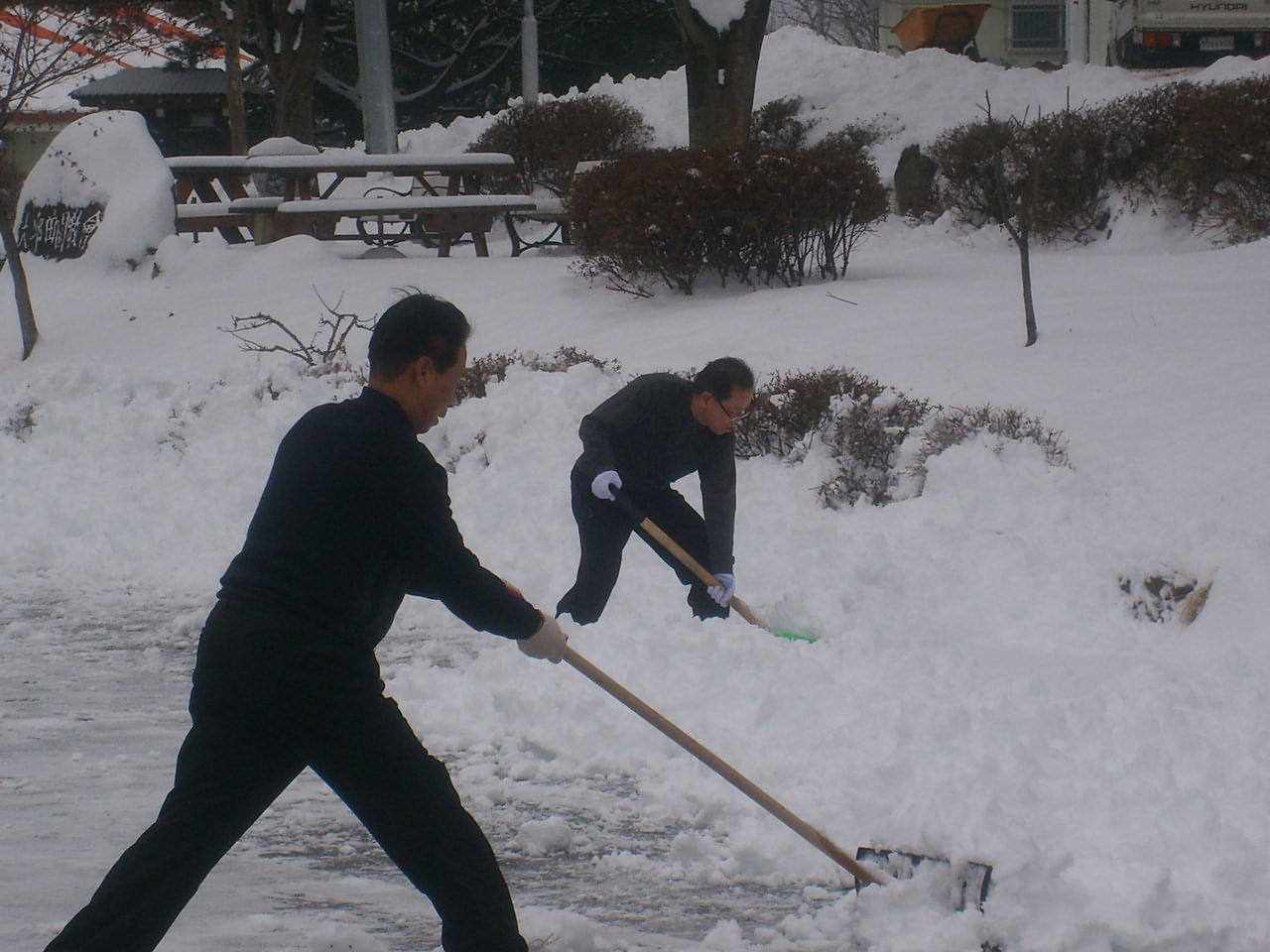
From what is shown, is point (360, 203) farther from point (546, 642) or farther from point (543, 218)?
point (546, 642)

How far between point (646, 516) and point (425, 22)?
25020 millimetres

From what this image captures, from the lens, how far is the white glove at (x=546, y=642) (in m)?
3.08

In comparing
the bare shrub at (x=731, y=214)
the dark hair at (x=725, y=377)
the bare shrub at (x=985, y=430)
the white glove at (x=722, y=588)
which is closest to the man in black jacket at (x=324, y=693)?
the dark hair at (x=725, y=377)

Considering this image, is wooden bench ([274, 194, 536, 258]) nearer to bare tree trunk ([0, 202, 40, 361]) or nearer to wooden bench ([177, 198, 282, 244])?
wooden bench ([177, 198, 282, 244])

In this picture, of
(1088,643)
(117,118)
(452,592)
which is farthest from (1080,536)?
(117,118)

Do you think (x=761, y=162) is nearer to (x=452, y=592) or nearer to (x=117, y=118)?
(x=452, y=592)

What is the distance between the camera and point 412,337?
113 inches

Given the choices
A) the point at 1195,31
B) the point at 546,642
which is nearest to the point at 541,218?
the point at 1195,31

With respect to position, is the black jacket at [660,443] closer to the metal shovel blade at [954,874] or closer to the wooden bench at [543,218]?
the metal shovel blade at [954,874]

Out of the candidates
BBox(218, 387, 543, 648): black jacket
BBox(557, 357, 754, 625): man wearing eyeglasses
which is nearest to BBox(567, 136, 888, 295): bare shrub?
BBox(557, 357, 754, 625): man wearing eyeglasses

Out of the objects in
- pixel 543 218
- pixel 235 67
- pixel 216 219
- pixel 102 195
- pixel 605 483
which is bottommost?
pixel 605 483

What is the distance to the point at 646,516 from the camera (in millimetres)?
5891

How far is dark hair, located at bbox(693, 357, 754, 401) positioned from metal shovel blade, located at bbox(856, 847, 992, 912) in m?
2.06

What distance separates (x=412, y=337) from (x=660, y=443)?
2.86 metres
